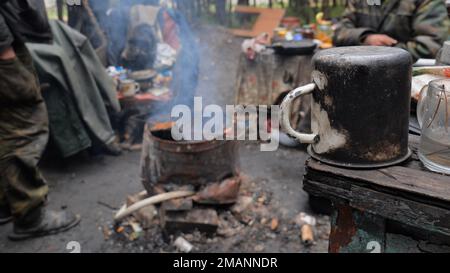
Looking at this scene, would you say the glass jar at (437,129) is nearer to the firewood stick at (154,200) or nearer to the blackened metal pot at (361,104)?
the blackened metal pot at (361,104)

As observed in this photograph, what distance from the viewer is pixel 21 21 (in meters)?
2.87

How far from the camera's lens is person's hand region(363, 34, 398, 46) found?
12.2 feet

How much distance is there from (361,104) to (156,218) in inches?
94.9

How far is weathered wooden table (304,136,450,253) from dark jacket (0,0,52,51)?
230 centimetres

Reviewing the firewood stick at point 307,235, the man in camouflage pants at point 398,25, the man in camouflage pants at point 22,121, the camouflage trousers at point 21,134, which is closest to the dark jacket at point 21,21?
the man in camouflage pants at point 22,121

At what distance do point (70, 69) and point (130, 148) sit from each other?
1181 mm

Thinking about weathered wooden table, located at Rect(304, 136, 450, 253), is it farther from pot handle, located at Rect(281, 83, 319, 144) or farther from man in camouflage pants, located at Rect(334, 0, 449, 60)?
man in camouflage pants, located at Rect(334, 0, 449, 60)

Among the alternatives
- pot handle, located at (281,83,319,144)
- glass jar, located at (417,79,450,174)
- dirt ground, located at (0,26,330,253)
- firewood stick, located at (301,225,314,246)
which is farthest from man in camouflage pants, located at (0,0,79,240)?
glass jar, located at (417,79,450,174)

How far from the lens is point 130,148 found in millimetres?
4770

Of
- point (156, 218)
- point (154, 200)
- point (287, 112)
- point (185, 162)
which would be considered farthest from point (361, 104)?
point (156, 218)

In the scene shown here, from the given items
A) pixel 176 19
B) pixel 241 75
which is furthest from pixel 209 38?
pixel 241 75

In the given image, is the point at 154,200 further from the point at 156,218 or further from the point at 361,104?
the point at 361,104

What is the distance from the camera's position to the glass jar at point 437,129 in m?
1.14

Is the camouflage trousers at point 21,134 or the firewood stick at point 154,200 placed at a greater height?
the camouflage trousers at point 21,134
